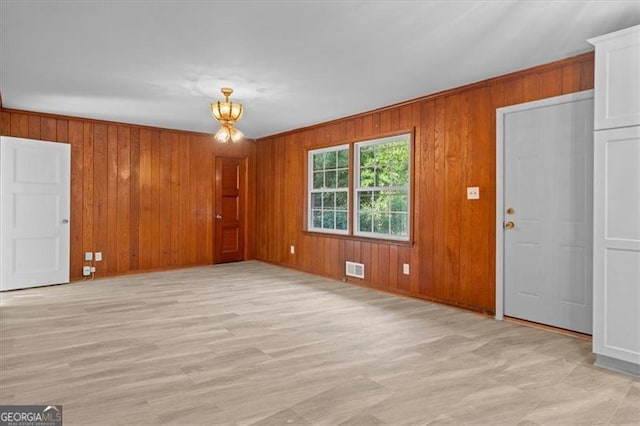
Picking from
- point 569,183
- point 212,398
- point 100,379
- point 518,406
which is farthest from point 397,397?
point 569,183

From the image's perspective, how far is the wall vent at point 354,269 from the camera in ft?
18.6

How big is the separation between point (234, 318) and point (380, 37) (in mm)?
2821

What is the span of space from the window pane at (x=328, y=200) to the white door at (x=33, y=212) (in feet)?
12.0

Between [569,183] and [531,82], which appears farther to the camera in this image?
[531,82]

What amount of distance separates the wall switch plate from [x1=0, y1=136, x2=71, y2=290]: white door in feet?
17.2

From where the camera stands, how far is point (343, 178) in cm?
608

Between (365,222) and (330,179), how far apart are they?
99 cm

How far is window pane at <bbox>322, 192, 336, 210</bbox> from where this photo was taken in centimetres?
631

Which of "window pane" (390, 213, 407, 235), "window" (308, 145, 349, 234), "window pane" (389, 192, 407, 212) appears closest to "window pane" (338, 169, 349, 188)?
"window" (308, 145, 349, 234)

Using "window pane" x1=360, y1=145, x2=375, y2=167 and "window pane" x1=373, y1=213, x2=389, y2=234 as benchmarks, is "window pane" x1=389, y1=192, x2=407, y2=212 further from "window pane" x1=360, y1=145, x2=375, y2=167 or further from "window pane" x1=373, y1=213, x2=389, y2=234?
"window pane" x1=360, y1=145, x2=375, y2=167

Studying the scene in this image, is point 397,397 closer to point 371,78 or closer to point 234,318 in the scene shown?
point 234,318

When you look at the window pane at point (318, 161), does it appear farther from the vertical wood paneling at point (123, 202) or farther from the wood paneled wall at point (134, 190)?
the vertical wood paneling at point (123, 202)

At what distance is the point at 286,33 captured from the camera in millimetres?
3027

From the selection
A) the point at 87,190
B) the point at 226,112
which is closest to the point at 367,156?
the point at 226,112
